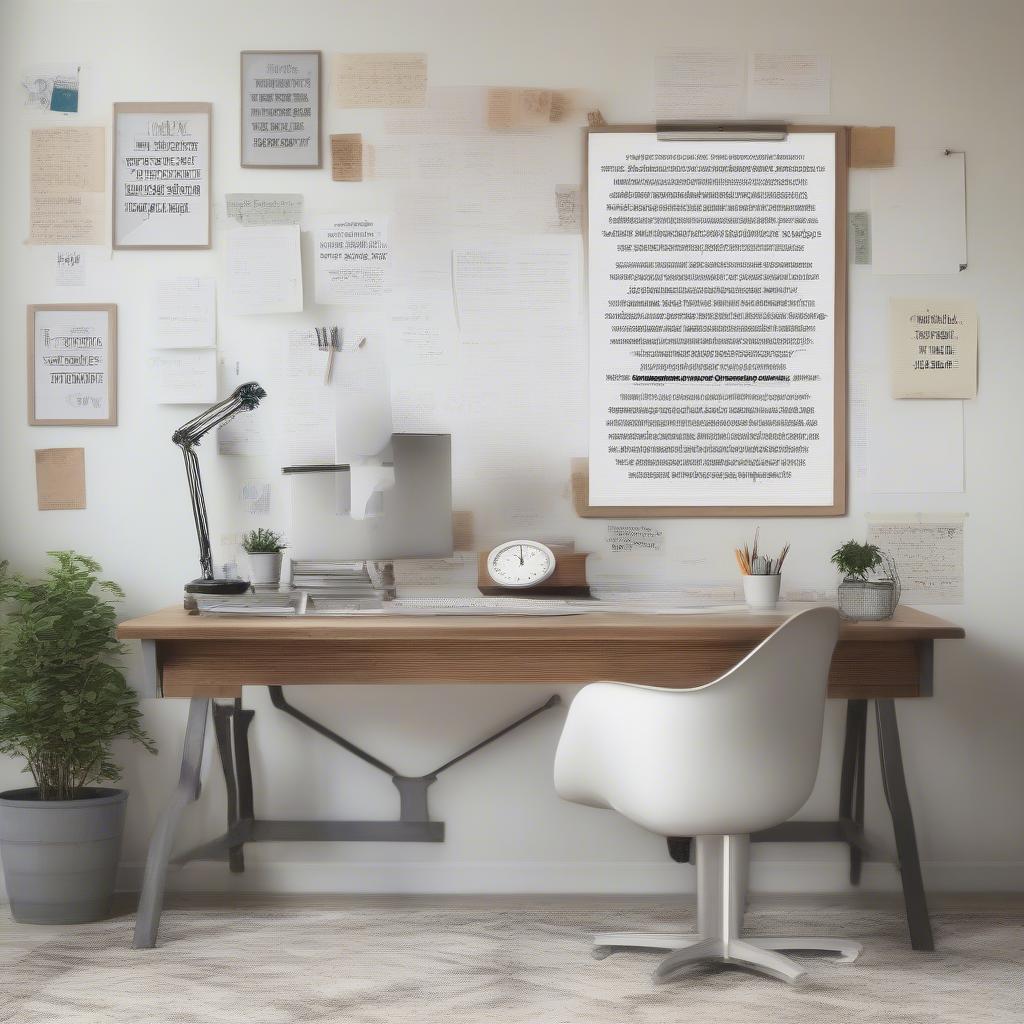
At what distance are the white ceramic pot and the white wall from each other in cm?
24

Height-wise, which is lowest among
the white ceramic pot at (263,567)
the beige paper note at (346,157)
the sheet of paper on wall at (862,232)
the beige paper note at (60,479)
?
the white ceramic pot at (263,567)

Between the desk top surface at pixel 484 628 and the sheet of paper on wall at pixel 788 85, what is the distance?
4.30 feet

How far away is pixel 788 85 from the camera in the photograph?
2842 millimetres

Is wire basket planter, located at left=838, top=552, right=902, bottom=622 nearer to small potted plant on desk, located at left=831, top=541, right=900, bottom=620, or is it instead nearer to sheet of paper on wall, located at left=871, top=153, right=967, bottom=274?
small potted plant on desk, located at left=831, top=541, right=900, bottom=620

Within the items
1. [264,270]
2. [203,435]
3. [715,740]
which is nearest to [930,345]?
[715,740]

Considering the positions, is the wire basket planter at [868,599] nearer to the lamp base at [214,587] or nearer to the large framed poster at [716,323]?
the large framed poster at [716,323]

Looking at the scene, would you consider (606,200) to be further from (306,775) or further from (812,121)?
(306,775)

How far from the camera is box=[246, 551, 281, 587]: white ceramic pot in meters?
2.68

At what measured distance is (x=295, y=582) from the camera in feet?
8.80

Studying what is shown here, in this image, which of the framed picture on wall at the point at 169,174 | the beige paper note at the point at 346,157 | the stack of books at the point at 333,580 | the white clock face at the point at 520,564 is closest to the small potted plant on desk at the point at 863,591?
the white clock face at the point at 520,564

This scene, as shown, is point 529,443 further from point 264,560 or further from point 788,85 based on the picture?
point 788,85

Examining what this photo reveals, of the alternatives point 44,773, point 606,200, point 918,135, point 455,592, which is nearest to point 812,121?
point 918,135

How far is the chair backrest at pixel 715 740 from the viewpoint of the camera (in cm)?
203

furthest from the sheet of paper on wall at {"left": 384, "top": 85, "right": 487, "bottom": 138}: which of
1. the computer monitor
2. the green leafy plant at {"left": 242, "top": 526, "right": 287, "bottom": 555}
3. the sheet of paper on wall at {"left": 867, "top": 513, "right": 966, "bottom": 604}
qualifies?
the sheet of paper on wall at {"left": 867, "top": 513, "right": 966, "bottom": 604}
